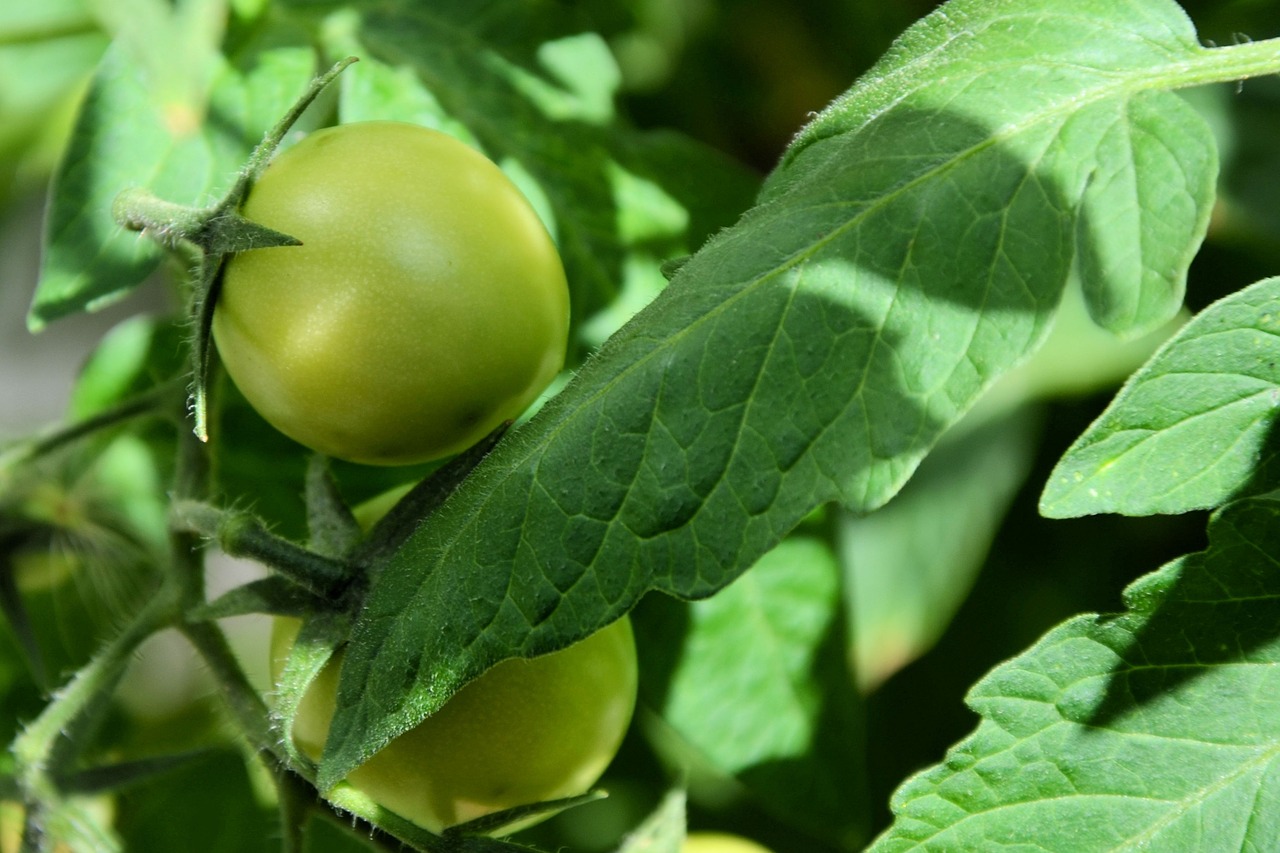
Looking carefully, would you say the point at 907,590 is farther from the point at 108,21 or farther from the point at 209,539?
the point at 108,21

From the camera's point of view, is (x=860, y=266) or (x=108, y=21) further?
(x=108, y=21)

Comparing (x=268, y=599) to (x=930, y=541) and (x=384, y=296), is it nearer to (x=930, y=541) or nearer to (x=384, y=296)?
(x=384, y=296)

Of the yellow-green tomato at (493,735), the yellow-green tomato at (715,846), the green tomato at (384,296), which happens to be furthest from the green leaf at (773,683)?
the green tomato at (384,296)

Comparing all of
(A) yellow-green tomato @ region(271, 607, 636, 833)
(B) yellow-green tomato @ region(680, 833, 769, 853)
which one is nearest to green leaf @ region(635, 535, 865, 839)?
(B) yellow-green tomato @ region(680, 833, 769, 853)

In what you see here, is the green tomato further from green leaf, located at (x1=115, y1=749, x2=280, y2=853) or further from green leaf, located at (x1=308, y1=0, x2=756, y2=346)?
green leaf, located at (x1=115, y1=749, x2=280, y2=853)

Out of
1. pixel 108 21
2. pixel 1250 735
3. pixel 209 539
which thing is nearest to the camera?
pixel 1250 735

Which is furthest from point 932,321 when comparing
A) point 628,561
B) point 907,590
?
point 907,590

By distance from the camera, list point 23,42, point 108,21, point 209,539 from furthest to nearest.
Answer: point 23,42 < point 108,21 < point 209,539
